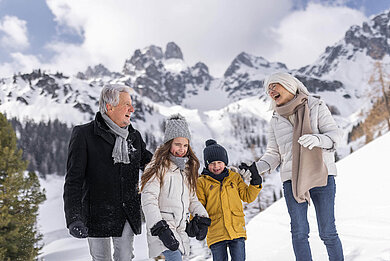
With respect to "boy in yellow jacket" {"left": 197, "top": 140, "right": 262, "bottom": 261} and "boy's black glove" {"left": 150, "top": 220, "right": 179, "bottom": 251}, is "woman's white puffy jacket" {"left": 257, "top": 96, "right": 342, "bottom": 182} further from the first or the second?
"boy's black glove" {"left": 150, "top": 220, "right": 179, "bottom": 251}

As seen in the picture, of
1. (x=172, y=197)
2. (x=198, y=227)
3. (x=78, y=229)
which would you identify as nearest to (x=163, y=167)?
(x=172, y=197)

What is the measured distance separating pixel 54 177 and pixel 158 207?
81575 mm

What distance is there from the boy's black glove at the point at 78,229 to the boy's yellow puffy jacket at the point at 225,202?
132cm

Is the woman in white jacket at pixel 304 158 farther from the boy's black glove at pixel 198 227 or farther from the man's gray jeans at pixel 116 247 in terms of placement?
the man's gray jeans at pixel 116 247

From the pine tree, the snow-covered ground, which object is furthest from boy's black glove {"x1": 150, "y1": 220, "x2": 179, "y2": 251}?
the pine tree

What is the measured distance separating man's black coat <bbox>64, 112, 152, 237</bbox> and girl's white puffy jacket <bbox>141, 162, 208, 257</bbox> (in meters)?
0.19

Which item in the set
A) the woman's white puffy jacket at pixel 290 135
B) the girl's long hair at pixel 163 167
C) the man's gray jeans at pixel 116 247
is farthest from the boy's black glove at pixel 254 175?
the man's gray jeans at pixel 116 247

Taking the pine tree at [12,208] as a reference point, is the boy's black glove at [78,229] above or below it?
below

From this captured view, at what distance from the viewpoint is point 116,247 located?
277 cm

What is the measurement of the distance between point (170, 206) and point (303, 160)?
1.42m

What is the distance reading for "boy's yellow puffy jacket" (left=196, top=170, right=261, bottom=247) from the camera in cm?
318

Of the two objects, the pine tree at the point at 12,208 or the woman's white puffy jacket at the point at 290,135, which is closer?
the woman's white puffy jacket at the point at 290,135

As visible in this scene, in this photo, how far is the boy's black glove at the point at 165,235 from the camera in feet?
8.34

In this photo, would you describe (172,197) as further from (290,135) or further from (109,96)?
(290,135)
